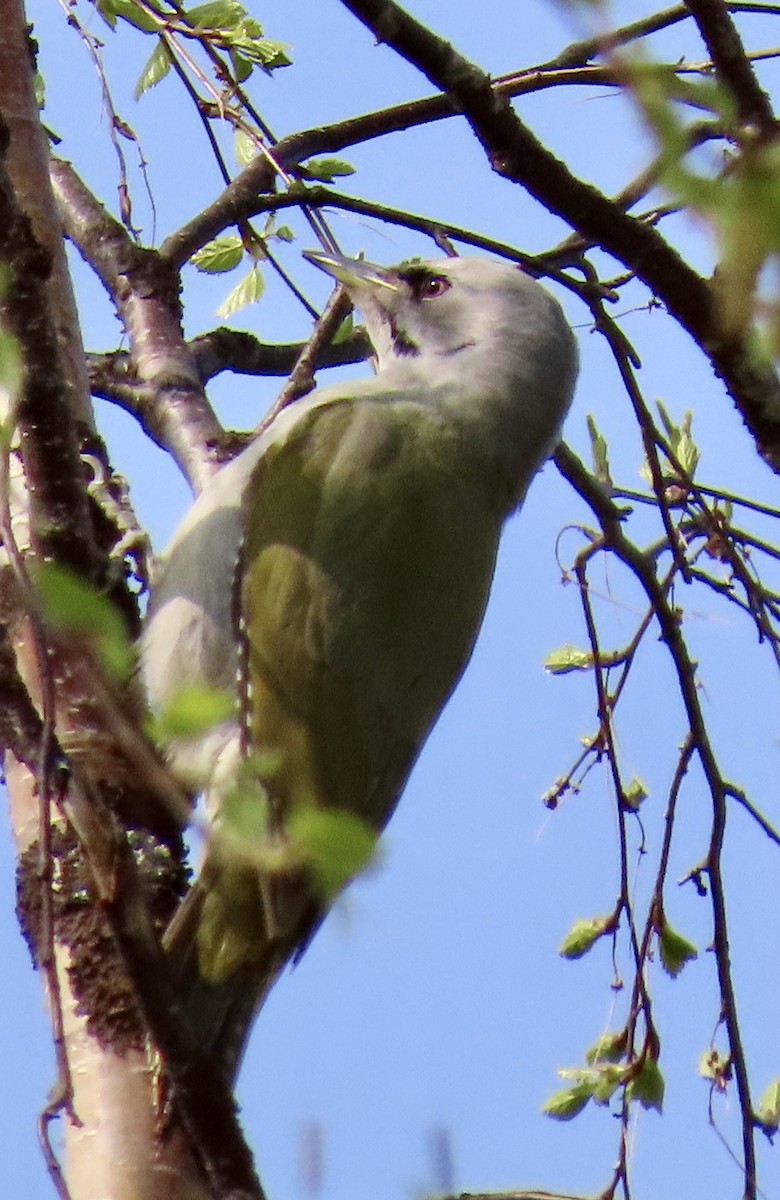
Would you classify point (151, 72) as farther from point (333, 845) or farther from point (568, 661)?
point (333, 845)

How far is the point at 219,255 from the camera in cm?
425

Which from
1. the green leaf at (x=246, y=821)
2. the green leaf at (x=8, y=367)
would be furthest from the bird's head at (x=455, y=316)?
the green leaf at (x=246, y=821)

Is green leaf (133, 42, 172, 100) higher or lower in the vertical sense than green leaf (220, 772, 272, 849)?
higher

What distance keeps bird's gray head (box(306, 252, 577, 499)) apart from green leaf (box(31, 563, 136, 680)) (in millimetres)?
2975

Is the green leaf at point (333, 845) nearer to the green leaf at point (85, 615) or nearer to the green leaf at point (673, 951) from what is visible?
the green leaf at point (85, 615)

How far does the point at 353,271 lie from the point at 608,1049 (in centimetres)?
234

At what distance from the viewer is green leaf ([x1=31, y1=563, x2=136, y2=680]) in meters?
1.19

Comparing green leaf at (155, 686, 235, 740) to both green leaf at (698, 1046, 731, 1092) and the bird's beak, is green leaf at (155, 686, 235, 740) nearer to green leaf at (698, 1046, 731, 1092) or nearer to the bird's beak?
green leaf at (698, 1046, 731, 1092)

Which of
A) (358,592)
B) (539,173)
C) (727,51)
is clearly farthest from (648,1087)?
(727,51)

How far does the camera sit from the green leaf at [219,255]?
4.25m

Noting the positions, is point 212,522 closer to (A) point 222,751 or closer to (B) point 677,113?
(A) point 222,751

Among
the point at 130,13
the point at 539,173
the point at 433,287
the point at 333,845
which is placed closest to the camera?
the point at 333,845

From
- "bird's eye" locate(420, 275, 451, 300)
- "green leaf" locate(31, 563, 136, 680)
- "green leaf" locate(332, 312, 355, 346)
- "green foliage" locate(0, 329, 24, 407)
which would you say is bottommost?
"green leaf" locate(31, 563, 136, 680)

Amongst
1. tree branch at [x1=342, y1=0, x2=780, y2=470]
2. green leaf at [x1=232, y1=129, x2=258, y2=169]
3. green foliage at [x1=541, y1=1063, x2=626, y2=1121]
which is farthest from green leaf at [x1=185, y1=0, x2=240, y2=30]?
green foliage at [x1=541, y1=1063, x2=626, y2=1121]
